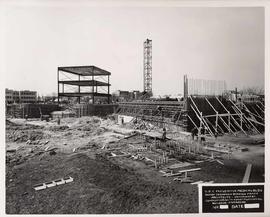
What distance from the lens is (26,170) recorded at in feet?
7.43

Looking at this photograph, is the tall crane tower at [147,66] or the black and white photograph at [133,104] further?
the tall crane tower at [147,66]

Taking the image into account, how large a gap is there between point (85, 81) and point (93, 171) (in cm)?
103

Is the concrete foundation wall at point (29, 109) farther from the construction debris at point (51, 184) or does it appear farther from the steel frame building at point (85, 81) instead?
the construction debris at point (51, 184)

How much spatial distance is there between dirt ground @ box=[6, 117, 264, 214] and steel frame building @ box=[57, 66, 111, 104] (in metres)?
0.30

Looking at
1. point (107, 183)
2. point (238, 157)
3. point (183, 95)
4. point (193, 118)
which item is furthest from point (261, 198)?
point (107, 183)

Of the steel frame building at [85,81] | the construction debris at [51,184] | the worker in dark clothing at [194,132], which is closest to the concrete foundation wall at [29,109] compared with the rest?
the steel frame building at [85,81]

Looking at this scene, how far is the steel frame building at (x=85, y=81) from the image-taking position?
232cm

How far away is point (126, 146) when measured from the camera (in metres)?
2.36

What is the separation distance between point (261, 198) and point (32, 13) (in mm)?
3225

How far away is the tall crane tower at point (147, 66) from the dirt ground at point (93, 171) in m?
0.58

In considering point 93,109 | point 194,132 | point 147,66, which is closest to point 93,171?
point 93,109

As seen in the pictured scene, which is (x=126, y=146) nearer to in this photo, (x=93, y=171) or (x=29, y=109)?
(x=93, y=171)

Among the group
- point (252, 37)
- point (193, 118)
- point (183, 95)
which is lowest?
point (193, 118)

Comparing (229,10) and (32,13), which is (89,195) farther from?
(229,10)
